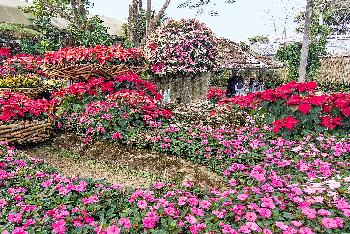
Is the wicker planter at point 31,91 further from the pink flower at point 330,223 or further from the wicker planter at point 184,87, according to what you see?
the pink flower at point 330,223

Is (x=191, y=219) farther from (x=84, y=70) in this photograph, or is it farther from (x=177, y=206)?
(x=84, y=70)

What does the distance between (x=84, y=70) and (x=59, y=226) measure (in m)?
5.49

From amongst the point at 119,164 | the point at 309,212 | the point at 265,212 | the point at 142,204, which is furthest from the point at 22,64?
the point at 309,212

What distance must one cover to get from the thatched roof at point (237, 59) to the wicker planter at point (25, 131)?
7927 millimetres

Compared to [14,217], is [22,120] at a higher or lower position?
higher

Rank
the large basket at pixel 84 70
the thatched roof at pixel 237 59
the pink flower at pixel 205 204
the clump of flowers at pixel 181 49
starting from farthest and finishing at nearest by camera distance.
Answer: the thatched roof at pixel 237 59
the clump of flowers at pixel 181 49
the large basket at pixel 84 70
the pink flower at pixel 205 204

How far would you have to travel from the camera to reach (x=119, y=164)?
5.55 metres

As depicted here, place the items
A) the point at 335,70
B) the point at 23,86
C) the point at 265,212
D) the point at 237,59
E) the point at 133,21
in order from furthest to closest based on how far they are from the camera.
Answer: the point at 335,70 → the point at 133,21 → the point at 237,59 → the point at 23,86 → the point at 265,212

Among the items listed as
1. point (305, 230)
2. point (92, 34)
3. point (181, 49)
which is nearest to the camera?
point (305, 230)

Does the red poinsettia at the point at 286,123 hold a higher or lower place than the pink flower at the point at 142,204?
higher

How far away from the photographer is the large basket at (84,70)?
759 cm

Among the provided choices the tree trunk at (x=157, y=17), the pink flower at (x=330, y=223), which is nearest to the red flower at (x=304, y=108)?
the pink flower at (x=330, y=223)

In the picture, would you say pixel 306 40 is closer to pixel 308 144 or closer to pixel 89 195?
pixel 308 144

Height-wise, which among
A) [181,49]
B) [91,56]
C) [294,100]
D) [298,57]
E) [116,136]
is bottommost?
[116,136]
